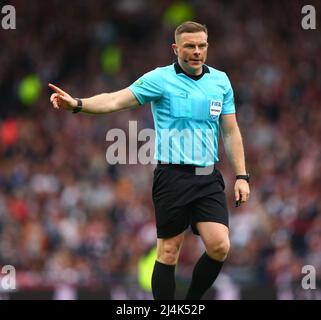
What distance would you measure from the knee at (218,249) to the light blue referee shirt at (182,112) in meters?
0.61

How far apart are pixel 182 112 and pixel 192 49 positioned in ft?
1.54

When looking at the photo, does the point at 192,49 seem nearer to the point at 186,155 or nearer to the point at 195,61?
the point at 195,61

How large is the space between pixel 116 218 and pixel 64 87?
13.2 ft

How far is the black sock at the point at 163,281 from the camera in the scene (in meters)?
7.79

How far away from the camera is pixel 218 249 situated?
7.66m

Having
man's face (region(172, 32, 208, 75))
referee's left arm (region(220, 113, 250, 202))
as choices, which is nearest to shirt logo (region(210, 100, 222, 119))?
referee's left arm (region(220, 113, 250, 202))

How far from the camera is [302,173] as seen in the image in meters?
14.9

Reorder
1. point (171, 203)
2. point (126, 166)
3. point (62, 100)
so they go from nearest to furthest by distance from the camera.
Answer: point (62, 100)
point (171, 203)
point (126, 166)

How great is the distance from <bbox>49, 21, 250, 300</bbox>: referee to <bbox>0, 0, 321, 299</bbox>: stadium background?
13.4 ft

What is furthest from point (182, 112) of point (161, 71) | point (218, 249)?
point (218, 249)

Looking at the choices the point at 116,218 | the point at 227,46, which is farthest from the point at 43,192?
the point at 227,46

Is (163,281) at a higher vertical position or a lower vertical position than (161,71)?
lower

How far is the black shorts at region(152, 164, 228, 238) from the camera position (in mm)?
7711

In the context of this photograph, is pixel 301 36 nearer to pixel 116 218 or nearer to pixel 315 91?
pixel 315 91
